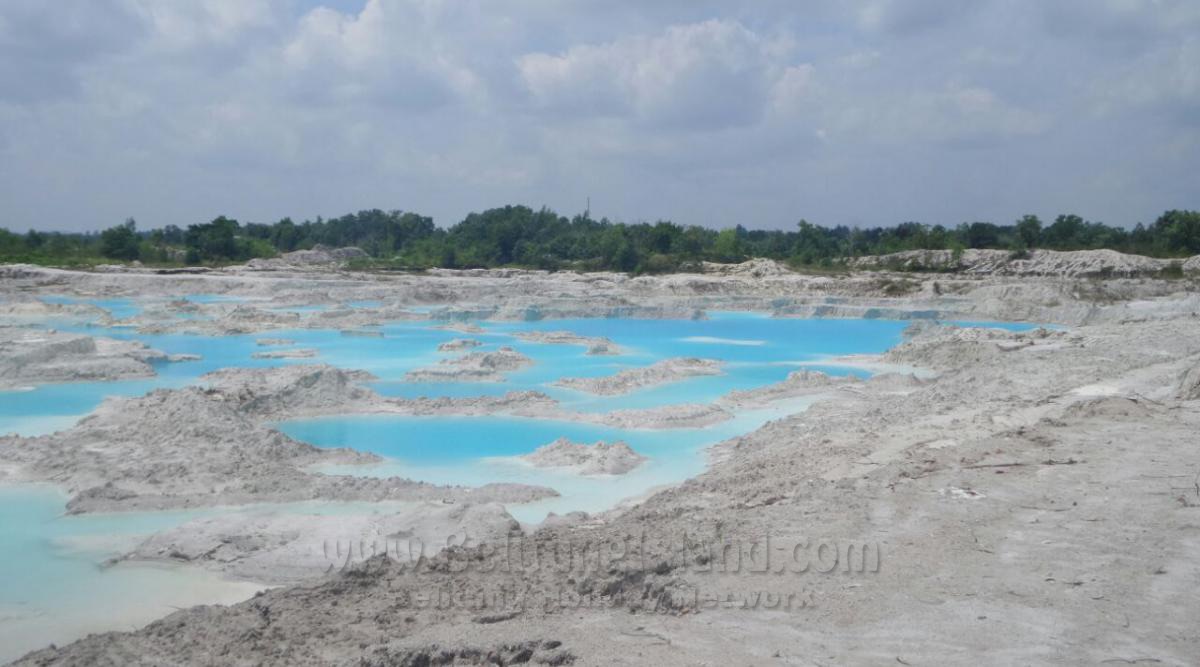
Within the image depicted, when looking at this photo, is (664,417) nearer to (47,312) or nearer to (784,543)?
(784,543)

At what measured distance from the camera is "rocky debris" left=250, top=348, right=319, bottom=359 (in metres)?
22.1

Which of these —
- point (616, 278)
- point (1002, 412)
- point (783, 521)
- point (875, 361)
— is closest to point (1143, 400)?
point (1002, 412)

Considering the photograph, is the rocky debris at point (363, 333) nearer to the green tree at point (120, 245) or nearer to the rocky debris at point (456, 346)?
the rocky debris at point (456, 346)

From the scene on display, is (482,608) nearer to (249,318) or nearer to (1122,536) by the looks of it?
(1122,536)

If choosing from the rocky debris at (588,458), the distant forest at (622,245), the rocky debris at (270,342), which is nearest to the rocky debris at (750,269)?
the distant forest at (622,245)

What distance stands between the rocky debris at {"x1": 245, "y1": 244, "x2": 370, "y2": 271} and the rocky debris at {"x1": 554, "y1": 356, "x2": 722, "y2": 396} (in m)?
38.2

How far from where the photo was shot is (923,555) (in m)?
5.43

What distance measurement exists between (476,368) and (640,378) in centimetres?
349

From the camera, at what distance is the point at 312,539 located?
7227mm

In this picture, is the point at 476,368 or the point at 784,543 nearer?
the point at 784,543

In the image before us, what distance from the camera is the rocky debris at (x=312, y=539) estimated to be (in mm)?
6797

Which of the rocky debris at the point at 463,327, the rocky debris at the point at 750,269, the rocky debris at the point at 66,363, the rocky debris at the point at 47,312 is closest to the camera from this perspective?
the rocky debris at the point at 66,363

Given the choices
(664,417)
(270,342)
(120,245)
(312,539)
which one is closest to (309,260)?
(120,245)

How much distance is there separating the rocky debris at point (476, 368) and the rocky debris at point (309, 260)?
35.7 metres
